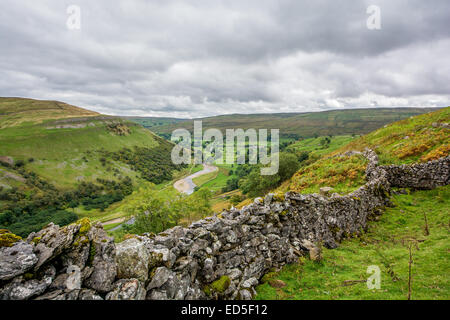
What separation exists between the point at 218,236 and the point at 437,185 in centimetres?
2212

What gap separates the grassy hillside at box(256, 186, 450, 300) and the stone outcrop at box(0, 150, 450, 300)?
0.68 meters

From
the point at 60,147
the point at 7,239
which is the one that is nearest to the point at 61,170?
the point at 60,147

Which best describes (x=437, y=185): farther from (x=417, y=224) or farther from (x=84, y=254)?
(x=84, y=254)

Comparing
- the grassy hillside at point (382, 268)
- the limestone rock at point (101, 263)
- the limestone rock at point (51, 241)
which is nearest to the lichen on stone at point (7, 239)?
the limestone rock at point (51, 241)

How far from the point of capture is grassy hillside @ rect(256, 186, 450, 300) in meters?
7.80

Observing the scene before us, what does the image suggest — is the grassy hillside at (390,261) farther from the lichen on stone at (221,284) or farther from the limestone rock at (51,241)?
the limestone rock at (51,241)

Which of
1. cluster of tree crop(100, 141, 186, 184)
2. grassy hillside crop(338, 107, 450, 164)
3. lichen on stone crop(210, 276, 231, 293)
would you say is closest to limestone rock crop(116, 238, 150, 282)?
lichen on stone crop(210, 276, 231, 293)

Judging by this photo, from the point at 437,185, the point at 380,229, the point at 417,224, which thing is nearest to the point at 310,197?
the point at 380,229

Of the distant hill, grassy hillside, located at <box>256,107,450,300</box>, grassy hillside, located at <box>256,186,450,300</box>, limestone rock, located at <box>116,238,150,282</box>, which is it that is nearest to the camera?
limestone rock, located at <box>116,238,150,282</box>

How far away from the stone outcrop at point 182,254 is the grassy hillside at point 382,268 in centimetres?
68

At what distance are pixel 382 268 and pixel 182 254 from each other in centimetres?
960

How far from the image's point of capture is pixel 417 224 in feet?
46.8

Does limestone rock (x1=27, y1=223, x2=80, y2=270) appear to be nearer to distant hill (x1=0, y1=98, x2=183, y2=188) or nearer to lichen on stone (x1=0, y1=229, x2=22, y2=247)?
lichen on stone (x1=0, y1=229, x2=22, y2=247)

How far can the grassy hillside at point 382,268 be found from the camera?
780 centimetres
